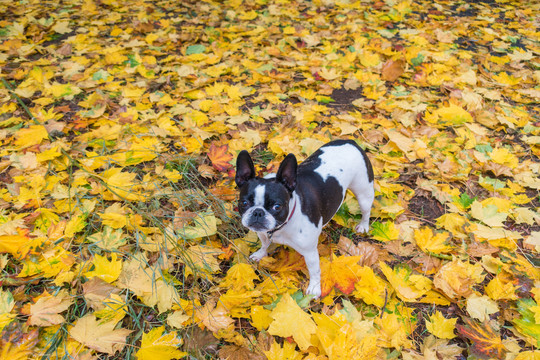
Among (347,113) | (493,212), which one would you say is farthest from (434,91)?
(493,212)

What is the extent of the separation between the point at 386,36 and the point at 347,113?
2.29 metres

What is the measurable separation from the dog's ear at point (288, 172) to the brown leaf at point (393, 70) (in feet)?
10.4

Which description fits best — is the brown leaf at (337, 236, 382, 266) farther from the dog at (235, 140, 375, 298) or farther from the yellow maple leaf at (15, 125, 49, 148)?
the yellow maple leaf at (15, 125, 49, 148)

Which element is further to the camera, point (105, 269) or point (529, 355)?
point (105, 269)

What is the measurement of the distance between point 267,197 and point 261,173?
124 centimetres

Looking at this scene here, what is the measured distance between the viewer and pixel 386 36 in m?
5.75

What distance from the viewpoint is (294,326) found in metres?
2.15

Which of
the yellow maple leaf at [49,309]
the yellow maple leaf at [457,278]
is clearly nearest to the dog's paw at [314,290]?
the yellow maple leaf at [457,278]

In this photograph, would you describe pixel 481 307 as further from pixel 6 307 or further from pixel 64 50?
pixel 64 50

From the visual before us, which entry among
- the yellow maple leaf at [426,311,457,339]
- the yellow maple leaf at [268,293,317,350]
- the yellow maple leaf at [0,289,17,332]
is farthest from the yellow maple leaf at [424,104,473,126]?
the yellow maple leaf at [0,289,17,332]

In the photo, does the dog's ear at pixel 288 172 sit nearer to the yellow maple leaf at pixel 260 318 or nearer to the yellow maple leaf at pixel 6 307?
the yellow maple leaf at pixel 260 318

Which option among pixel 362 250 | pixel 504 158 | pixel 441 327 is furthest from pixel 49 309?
pixel 504 158

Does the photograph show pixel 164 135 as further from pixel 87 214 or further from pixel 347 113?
pixel 347 113

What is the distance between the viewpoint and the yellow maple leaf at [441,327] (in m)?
2.29
